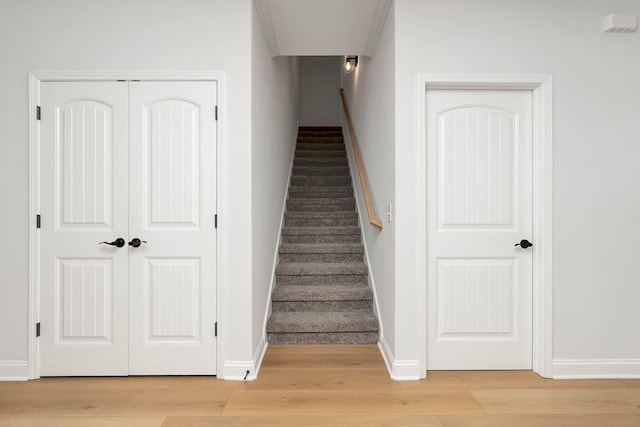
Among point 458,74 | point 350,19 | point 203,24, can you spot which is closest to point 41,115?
point 203,24

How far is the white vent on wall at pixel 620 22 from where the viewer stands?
253 cm

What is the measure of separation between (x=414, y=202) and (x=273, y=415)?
5.16 ft

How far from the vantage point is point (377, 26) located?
296 cm

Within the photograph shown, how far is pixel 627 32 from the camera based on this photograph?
2588mm

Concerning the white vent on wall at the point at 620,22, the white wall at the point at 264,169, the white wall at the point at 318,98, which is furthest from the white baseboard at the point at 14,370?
the white wall at the point at 318,98

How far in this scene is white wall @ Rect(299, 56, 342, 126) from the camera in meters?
7.20

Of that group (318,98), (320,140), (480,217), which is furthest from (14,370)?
(318,98)

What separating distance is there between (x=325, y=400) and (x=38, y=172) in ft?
7.93

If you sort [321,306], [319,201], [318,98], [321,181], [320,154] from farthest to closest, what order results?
[318,98]
[320,154]
[321,181]
[319,201]
[321,306]

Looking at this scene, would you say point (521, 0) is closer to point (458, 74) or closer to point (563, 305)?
point (458, 74)

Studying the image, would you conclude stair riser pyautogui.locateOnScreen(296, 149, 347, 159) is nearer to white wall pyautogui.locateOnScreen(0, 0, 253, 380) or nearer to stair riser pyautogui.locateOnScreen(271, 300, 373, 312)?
stair riser pyautogui.locateOnScreen(271, 300, 373, 312)

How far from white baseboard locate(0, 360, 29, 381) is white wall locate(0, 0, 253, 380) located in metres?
0.03

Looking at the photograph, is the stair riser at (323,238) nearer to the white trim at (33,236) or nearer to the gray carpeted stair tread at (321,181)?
the gray carpeted stair tread at (321,181)

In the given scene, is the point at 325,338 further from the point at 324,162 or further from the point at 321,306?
the point at 324,162
